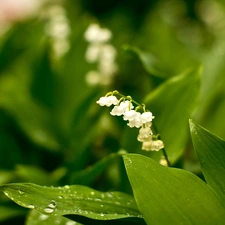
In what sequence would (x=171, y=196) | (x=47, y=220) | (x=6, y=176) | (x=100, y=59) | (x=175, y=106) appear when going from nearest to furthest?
(x=171, y=196), (x=47, y=220), (x=175, y=106), (x=6, y=176), (x=100, y=59)

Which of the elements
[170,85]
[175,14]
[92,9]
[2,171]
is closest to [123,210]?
[170,85]

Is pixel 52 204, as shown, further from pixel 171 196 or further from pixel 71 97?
pixel 71 97

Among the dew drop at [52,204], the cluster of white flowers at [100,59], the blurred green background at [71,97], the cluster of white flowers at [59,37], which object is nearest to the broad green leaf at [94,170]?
the blurred green background at [71,97]

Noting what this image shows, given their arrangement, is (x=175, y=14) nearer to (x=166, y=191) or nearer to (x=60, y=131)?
(x=60, y=131)

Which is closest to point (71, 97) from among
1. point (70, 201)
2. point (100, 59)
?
point (100, 59)

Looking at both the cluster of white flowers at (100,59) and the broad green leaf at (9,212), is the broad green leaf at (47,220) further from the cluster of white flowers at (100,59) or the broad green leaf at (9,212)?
the cluster of white flowers at (100,59)

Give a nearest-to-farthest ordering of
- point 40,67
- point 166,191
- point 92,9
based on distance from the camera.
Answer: point 166,191 < point 40,67 < point 92,9
